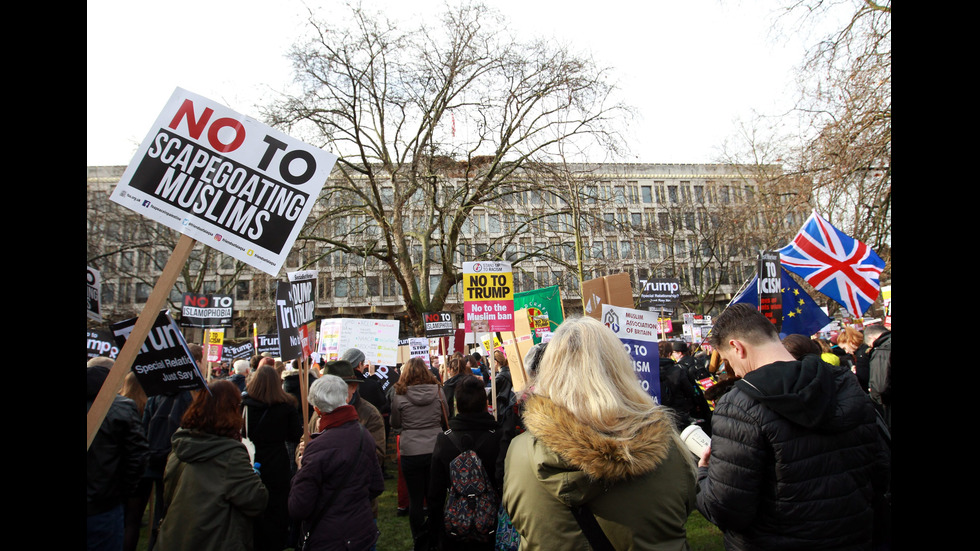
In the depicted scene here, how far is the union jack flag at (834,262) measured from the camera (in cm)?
659

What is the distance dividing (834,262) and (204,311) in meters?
11.2

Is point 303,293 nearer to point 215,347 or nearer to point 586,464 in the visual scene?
point 586,464

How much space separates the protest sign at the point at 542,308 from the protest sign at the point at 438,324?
5.95 meters

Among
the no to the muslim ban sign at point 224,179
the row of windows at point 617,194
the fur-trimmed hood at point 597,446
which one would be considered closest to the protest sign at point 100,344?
the no to the muslim ban sign at point 224,179

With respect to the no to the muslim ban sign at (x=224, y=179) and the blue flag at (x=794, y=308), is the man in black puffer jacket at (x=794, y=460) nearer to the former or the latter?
the no to the muslim ban sign at (x=224, y=179)

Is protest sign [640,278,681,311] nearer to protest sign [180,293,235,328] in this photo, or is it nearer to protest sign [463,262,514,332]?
protest sign [463,262,514,332]

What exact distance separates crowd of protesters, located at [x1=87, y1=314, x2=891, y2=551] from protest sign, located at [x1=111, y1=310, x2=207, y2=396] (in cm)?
44

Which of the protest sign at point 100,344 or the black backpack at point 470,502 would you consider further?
the protest sign at point 100,344

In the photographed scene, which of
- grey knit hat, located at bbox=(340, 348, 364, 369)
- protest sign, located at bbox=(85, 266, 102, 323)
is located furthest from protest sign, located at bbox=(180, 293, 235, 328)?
protest sign, located at bbox=(85, 266, 102, 323)

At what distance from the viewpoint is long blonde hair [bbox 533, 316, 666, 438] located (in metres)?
2.20

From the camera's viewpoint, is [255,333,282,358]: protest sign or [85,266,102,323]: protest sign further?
[255,333,282,358]: protest sign

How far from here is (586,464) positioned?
2064 millimetres
